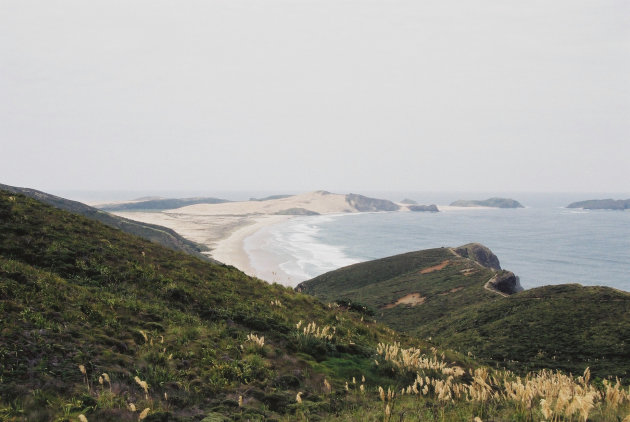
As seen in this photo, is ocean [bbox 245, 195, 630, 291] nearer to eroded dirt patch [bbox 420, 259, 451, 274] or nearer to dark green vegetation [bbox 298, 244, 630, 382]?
eroded dirt patch [bbox 420, 259, 451, 274]

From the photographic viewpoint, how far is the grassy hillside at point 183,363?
5.96 meters

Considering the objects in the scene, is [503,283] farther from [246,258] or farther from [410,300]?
[246,258]

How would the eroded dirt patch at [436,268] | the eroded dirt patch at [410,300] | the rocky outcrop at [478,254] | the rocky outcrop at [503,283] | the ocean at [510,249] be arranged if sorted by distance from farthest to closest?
the ocean at [510,249], the rocky outcrop at [478,254], the eroded dirt patch at [436,268], the eroded dirt patch at [410,300], the rocky outcrop at [503,283]

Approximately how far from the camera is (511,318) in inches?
1266

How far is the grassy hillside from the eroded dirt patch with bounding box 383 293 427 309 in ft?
111

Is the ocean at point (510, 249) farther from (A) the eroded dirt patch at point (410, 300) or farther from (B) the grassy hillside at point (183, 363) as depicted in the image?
(B) the grassy hillside at point (183, 363)

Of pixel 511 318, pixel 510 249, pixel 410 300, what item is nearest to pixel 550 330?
pixel 511 318

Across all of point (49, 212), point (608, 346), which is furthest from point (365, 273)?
point (49, 212)

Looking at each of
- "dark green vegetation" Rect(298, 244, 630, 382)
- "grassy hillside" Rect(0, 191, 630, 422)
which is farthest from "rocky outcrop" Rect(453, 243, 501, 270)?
"grassy hillside" Rect(0, 191, 630, 422)

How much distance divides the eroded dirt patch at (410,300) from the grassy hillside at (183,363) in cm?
3392

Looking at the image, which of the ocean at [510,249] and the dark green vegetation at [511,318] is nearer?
the dark green vegetation at [511,318]

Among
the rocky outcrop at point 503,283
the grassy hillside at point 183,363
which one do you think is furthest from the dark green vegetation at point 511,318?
the grassy hillside at point 183,363

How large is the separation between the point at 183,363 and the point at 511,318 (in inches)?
1304

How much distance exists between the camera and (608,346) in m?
24.2
